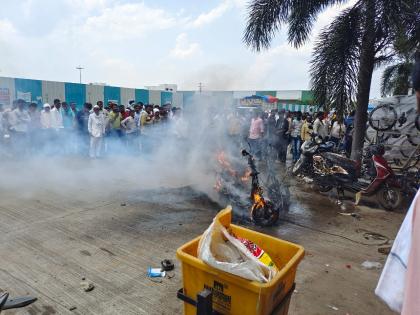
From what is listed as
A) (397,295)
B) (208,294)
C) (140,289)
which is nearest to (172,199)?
(140,289)

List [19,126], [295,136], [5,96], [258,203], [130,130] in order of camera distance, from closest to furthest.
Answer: [258,203]
[19,126]
[130,130]
[295,136]
[5,96]

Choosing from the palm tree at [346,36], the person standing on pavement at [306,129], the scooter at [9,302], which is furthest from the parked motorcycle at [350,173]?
the scooter at [9,302]

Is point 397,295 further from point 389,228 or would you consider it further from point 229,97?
point 229,97

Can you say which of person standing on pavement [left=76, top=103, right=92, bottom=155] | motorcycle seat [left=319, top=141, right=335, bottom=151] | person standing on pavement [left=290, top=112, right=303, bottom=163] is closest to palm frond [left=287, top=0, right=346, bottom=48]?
motorcycle seat [left=319, top=141, right=335, bottom=151]

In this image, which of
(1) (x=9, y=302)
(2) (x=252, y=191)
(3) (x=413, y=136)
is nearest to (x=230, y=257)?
(1) (x=9, y=302)

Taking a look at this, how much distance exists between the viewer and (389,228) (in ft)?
17.7

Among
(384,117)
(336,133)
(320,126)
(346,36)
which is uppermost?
(346,36)

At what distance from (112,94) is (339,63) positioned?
512 inches

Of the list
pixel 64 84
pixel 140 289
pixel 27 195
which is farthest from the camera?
pixel 64 84

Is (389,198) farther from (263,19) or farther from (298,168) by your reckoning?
(263,19)

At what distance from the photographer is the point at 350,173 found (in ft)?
23.4

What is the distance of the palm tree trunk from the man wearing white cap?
7.38m

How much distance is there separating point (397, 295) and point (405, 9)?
A: 689 centimetres

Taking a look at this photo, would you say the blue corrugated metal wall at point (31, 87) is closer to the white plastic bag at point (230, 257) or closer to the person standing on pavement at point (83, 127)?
the person standing on pavement at point (83, 127)
